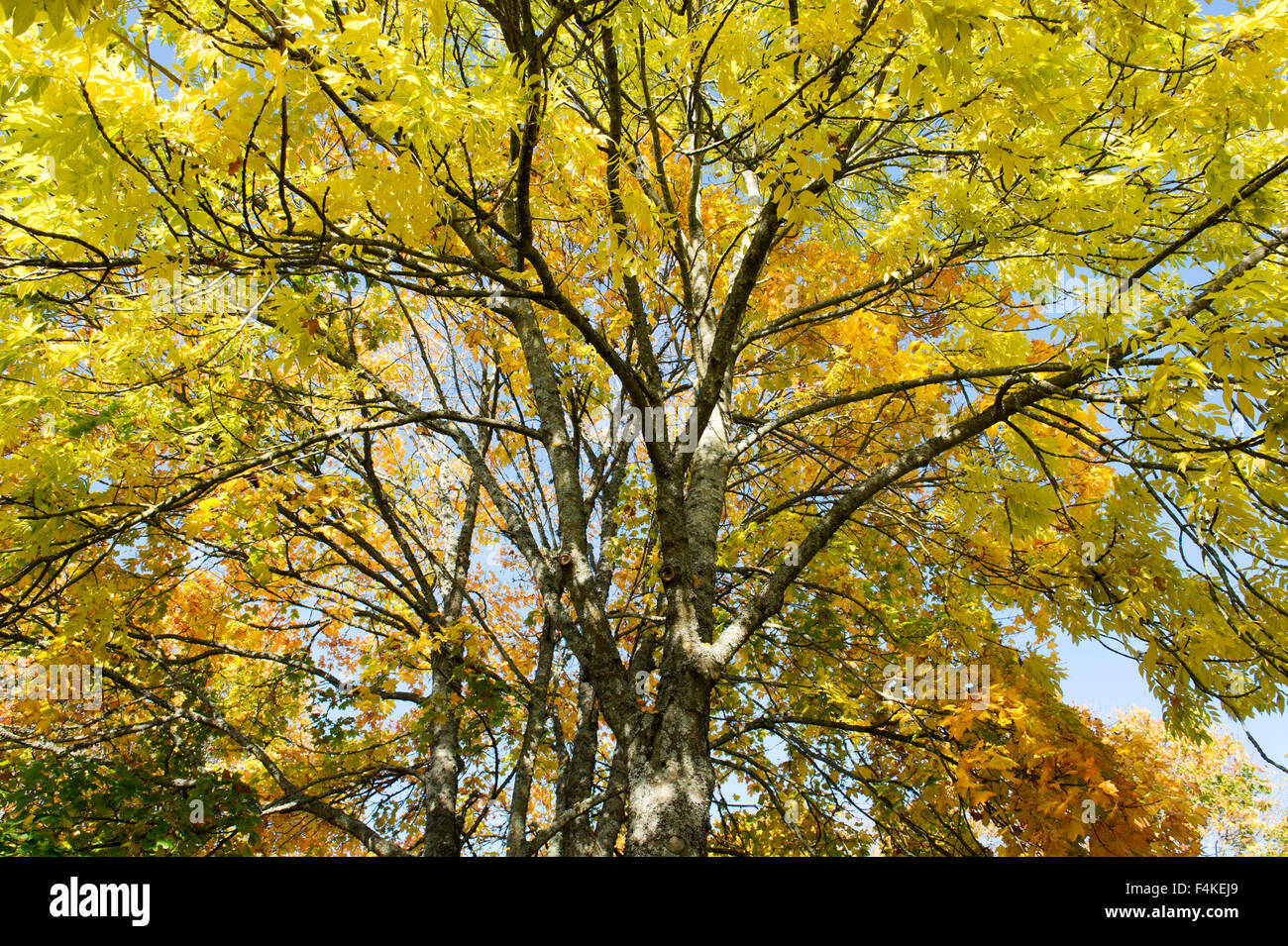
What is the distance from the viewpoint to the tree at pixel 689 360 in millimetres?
2461

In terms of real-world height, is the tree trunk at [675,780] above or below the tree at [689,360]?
below

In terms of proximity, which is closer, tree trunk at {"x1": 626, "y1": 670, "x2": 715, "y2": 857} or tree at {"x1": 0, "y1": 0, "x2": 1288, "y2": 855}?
tree at {"x1": 0, "y1": 0, "x2": 1288, "y2": 855}

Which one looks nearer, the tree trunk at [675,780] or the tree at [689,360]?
the tree at [689,360]

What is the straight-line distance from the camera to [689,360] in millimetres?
7195

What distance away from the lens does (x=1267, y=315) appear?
2.37 m

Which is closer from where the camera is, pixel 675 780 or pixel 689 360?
pixel 675 780

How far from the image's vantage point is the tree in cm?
246

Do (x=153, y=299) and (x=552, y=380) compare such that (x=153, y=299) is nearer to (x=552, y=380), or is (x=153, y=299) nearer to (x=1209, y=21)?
(x=552, y=380)

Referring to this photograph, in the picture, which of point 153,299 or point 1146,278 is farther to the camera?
point 1146,278

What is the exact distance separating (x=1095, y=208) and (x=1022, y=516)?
1570mm

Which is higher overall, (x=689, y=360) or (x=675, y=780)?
(x=689, y=360)

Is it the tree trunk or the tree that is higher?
the tree

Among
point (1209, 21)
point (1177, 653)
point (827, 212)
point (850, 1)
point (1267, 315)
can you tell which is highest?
point (827, 212)
